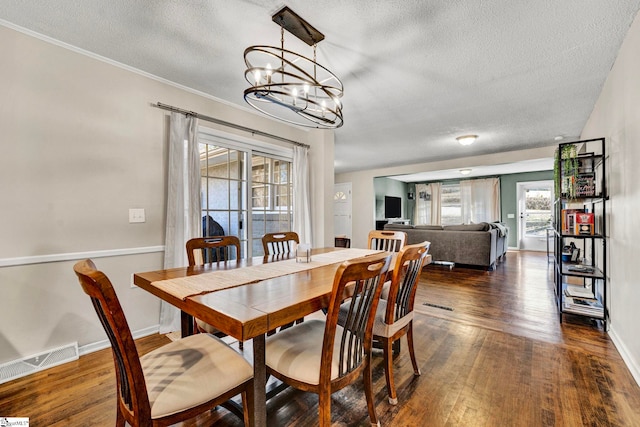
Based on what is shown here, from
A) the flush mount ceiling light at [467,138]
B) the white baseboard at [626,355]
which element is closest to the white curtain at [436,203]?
the flush mount ceiling light at [467,138]

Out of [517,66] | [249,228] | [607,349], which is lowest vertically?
[607,349]

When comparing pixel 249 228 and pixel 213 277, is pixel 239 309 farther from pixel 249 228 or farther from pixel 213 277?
pixel 249 228

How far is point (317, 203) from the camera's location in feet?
14.2

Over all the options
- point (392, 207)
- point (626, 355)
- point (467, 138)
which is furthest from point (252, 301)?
point (392, 207)

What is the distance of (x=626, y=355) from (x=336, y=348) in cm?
229

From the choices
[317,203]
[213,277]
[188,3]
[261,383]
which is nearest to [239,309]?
[261,383]

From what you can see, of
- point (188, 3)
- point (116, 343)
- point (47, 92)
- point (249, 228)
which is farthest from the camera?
point (249, 228)

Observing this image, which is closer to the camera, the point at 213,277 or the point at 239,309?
the point at 239,309

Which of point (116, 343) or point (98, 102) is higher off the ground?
point (98, 102)

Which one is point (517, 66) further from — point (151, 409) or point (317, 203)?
point (151, 409)

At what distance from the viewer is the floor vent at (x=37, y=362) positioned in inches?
75.9

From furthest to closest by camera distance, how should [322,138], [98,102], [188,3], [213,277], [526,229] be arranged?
[526,229] → [322,138] → [98,102] → [188,3] → [213,277]

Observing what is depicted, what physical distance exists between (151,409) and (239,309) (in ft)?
1.46

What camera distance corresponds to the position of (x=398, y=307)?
1728mm
